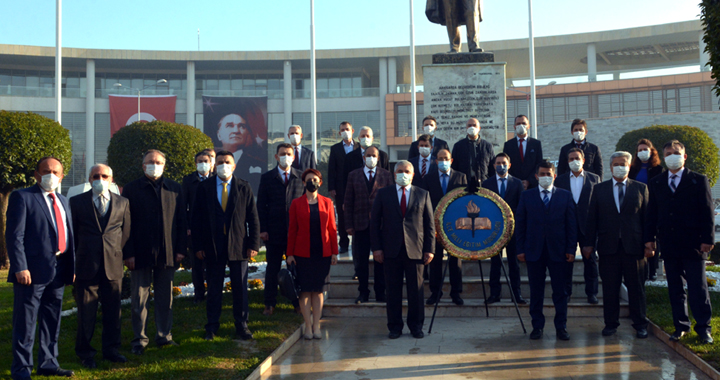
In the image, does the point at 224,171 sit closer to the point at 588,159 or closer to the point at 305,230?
the point at 305,230

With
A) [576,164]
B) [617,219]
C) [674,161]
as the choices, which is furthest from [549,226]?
[674,161]

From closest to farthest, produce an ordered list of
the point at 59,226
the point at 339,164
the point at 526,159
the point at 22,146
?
the point at 59,226 < the point at 526,159 < the point at 339,164 < the point at 22,146

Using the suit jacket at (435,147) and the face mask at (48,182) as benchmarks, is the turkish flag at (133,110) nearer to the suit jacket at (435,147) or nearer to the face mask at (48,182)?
the suit jacket at (435,147)

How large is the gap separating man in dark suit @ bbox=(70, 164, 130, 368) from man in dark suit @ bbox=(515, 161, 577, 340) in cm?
443

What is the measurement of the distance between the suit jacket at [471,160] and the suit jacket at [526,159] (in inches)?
16.0

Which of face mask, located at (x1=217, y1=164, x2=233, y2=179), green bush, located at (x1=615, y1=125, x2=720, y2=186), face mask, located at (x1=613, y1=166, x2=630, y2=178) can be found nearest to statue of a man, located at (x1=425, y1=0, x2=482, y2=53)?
face mask, located at (x1=613, y1=166, x2=630, y2=178)

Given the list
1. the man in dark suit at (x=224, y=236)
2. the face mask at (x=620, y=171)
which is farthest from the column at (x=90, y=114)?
the face mask at (x=620, y=171)

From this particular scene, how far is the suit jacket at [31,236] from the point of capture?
210 inches

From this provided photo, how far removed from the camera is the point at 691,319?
23.8 ft

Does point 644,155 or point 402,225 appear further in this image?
point 644,155

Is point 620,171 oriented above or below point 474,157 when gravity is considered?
below

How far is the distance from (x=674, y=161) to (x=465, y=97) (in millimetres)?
4807

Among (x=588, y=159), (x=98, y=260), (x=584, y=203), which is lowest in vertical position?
(x=98, y=260)

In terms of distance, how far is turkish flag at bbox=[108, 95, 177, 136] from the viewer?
A: 147ft
